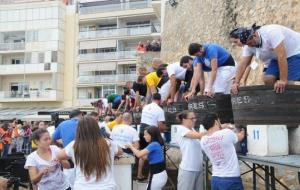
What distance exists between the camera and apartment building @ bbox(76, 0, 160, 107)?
41500 millimetres

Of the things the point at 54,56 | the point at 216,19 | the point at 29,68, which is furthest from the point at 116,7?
the point at 216,19

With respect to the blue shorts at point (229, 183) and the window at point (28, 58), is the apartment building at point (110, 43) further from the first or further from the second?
the blue shorts at point (229, 183)

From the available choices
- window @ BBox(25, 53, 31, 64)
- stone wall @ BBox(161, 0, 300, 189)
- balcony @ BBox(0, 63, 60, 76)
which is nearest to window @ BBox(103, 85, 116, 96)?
balcony @ BBox(0, 63, 60, 76)

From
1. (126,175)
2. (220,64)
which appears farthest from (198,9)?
(126,175)

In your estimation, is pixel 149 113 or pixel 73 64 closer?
pixel 149 113

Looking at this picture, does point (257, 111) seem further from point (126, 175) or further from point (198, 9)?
point (198, 9)

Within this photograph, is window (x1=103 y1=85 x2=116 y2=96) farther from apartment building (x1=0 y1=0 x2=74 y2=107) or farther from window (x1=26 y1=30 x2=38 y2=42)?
window (x1=26 y1=30 x2=38 y2=42)

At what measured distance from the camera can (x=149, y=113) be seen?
8320 millimetres

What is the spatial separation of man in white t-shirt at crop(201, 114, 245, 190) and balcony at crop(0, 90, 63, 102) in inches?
1510

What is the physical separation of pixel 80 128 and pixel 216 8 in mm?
10426

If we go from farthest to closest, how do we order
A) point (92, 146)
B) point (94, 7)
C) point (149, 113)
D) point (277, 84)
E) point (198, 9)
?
point (94, 7) < point (198, 9) < point (149, 113) < point (277, 84) < point (92, 146)

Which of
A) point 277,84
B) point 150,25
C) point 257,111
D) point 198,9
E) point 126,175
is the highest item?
point 150,25

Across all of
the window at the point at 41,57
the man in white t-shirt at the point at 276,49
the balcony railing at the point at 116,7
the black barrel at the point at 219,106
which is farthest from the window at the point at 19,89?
the man in white t-shirt at the point at 276,49

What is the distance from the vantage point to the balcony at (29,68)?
43094mm
